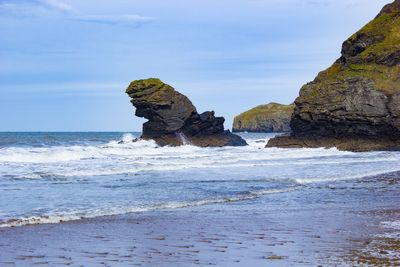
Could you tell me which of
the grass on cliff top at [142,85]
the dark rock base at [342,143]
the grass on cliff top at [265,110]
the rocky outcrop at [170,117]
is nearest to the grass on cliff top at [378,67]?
the dark rock base at [342,143]

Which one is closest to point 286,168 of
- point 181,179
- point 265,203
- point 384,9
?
point 181,179

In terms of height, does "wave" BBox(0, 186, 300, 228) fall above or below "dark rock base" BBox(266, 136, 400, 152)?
below

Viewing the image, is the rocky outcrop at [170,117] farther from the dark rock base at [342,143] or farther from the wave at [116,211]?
the wave at [116,211]

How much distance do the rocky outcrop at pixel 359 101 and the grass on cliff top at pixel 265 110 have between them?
108 m

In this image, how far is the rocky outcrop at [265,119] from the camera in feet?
536

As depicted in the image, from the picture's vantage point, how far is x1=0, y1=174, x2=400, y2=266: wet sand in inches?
374

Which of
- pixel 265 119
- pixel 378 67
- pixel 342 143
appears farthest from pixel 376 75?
pixel 265 119

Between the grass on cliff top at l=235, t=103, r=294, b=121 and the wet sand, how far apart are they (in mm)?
152123

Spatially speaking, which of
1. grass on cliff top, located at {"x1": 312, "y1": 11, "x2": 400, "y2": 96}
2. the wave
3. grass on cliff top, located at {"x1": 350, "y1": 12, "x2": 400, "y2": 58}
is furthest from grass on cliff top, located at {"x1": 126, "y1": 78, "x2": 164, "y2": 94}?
the wave

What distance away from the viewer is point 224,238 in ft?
38.0

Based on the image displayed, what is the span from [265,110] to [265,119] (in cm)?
762

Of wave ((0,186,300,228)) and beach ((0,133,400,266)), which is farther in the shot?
wave ((0,186,300,228))

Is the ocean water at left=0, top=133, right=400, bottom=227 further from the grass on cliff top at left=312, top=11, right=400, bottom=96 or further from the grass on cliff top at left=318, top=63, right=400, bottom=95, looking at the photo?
the grass on cliff top at left=312, top=11, right=400, bottom=96

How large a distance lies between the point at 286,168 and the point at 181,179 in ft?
25.6
